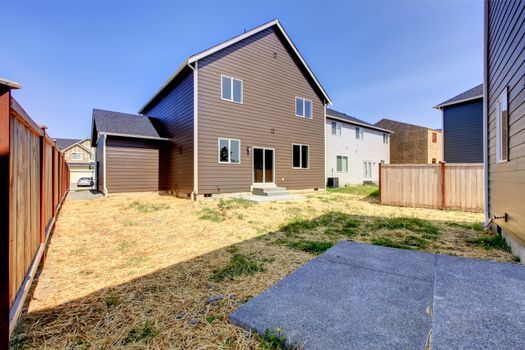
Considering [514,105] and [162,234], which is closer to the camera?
[514,105]

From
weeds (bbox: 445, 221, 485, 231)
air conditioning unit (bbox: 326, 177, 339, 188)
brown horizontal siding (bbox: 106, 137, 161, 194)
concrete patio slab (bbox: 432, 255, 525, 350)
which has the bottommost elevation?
weeds (bbox: 445, 221, 485, 231)

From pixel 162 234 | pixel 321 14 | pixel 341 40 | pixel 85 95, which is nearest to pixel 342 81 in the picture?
pixel 341 40

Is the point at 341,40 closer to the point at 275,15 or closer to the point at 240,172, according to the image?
the point at 275,15

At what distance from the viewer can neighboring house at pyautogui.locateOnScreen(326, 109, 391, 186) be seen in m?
18.4

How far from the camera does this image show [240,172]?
11.1 meters

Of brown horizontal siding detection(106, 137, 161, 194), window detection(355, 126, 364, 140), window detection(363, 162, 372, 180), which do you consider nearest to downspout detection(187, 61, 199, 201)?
brown horizontal siding detection(106, 137, 161, 194)

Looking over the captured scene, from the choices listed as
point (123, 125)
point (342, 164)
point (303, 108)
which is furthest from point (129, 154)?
point (342, 164)

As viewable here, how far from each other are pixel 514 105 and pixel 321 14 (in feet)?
33.4

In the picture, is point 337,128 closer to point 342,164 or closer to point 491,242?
point 342,164

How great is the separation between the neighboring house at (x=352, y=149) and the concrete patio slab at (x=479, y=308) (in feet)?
53.0

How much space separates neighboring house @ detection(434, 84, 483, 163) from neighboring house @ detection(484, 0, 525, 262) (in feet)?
32.5

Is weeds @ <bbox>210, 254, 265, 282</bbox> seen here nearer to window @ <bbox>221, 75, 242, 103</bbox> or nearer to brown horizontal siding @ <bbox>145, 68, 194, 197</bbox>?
brown horizontal siding @ <bbox>145, 68, 194, 197</bbox>

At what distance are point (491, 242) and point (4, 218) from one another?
6358mm

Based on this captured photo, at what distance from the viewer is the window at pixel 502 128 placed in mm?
3965
